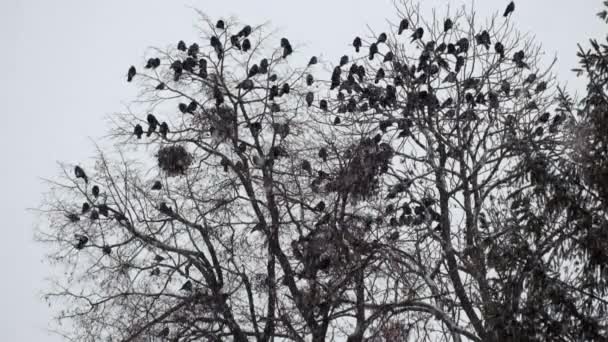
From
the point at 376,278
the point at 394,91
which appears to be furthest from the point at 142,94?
the point at 376,278

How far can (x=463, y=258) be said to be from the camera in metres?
13.1

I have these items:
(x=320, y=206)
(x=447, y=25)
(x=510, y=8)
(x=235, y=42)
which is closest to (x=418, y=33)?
(x=447, y=25)

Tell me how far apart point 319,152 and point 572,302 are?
5820 millimetres

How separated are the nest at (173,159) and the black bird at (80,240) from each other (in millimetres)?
2091

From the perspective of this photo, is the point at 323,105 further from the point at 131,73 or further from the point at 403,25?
the point at 131,73

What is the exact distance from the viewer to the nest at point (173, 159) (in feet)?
49.2

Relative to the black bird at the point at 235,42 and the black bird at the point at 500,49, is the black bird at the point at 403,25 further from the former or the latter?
the black bird at the point at 235,42

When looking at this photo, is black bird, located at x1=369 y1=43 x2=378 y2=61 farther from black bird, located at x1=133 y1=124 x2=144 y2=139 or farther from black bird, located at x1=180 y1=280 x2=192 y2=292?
black bird, located at x1=180 y1=280 x2=192 y2=292

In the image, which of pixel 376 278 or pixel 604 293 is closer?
pixel 604 293

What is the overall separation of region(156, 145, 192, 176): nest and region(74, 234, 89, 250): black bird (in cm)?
209

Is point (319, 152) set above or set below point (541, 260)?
above

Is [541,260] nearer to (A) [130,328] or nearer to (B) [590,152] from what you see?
(B) [590,152]

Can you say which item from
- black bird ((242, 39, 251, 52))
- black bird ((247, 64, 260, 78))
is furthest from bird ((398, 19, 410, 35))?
black bird ((242, 39, 251, 52))

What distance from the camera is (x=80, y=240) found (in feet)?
49.9
